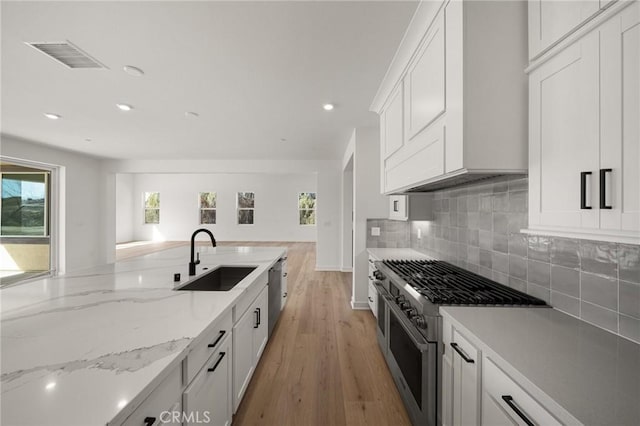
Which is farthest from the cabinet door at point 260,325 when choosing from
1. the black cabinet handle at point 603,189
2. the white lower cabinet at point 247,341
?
the black cabinet handle at point 603,189

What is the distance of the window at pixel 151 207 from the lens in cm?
1150

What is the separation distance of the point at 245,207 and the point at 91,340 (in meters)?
10.6

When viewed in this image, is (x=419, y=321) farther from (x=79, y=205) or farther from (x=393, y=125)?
(x=79, y=205)

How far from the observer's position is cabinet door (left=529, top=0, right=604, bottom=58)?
3.14 feet

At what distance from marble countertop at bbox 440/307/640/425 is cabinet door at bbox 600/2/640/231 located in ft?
1.51

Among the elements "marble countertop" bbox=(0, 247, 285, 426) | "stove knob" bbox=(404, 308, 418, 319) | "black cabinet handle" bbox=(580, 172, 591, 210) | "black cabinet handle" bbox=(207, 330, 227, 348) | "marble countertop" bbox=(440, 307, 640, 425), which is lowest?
"black cabinet handle" bbox=(207, 330, 227, 348)

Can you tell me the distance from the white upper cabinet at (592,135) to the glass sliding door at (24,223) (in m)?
7.58

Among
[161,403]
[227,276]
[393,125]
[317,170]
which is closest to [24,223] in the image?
[227,276]

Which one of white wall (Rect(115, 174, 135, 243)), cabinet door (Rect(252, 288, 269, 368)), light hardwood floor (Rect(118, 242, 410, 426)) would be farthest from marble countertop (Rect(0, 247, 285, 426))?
white wall (Rect(115, 174, 135, 243))

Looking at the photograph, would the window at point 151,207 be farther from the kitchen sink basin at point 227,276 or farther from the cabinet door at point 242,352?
the cabinet door at point 242,352

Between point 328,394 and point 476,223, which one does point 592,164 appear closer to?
point 476,223

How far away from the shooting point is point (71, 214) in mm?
5906

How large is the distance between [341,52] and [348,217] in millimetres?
4332

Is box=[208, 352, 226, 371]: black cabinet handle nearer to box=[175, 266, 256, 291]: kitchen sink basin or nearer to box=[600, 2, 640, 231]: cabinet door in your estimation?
box=[175, 266, 256, 291]: kitchen sink basin
